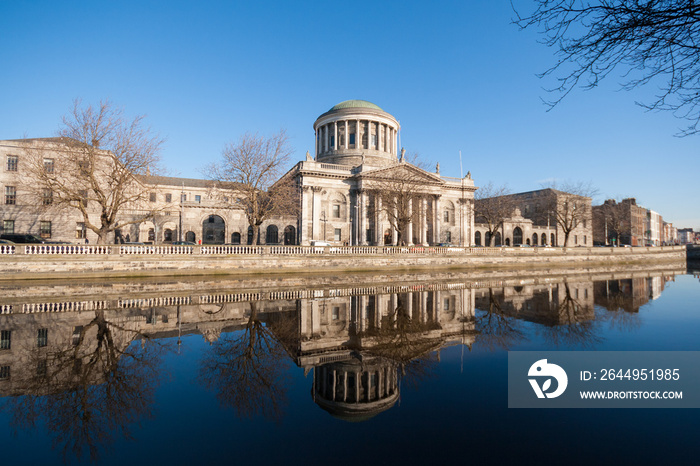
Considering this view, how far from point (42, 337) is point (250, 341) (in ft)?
18.5

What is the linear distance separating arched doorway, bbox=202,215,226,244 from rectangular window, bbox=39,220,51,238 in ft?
58.4

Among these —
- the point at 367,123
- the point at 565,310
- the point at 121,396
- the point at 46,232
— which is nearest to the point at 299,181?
the point at 367,123

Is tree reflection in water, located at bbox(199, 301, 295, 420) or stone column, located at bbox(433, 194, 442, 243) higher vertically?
stone column, located at bbox(433, 194, 442, 243)

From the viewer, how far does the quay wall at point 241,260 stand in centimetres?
2109

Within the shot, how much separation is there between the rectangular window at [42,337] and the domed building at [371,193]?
31464mm

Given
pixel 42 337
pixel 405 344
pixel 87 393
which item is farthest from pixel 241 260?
pixel 87 393

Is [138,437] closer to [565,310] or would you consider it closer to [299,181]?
[565,310]

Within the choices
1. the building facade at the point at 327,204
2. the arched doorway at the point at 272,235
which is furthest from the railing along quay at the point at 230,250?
the arched doorway at the point at 272,235

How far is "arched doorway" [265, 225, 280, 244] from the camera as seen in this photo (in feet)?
173

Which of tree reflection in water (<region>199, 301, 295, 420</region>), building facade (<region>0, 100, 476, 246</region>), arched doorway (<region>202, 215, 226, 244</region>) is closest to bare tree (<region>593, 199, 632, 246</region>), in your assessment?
building facade (<region>0, 100, 476, 246</region>)

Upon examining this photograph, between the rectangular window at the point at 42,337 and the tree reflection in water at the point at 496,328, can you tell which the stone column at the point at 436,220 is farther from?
the rectangular window at the point at 42,337

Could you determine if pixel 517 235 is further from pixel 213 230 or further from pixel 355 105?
pixel 213 230

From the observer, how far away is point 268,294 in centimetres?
1753

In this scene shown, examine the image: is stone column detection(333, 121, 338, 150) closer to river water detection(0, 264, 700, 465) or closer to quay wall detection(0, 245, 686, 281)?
quay wall detection(0, 245, 686, 281)
